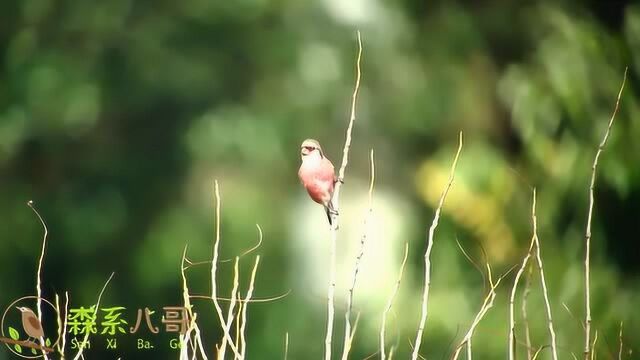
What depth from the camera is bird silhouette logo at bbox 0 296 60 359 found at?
72.1 inches

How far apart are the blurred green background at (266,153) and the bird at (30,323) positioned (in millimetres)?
48

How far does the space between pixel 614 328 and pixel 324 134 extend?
741mm

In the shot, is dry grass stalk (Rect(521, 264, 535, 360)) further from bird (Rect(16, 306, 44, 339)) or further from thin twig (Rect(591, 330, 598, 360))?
bird (Rect(16, 306, 44, 339))

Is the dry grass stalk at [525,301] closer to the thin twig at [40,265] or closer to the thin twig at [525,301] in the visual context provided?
the thin twig at [525,301]

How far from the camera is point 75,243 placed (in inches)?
74.7

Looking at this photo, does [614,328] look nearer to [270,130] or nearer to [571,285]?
[571,285]

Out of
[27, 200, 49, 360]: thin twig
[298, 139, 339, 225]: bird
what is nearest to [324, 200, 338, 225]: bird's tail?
[298, 139, 339, 225]: bird

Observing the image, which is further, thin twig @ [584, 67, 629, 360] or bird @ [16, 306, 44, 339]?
bird @ [16, 306, 44, 339]

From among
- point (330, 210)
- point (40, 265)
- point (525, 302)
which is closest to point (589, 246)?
point (525, 302)

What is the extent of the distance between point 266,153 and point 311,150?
0.09 meters

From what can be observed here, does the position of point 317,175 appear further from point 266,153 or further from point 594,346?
point 594,346

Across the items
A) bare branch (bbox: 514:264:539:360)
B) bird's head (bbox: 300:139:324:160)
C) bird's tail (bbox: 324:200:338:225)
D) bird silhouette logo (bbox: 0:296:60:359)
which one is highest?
bird's head (bbox: 300:139:324:160)

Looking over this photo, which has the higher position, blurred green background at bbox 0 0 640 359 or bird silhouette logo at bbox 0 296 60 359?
blurred green background at bbox 0 0 640 359

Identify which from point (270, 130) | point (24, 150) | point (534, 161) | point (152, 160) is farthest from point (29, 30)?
point (534, 161)
